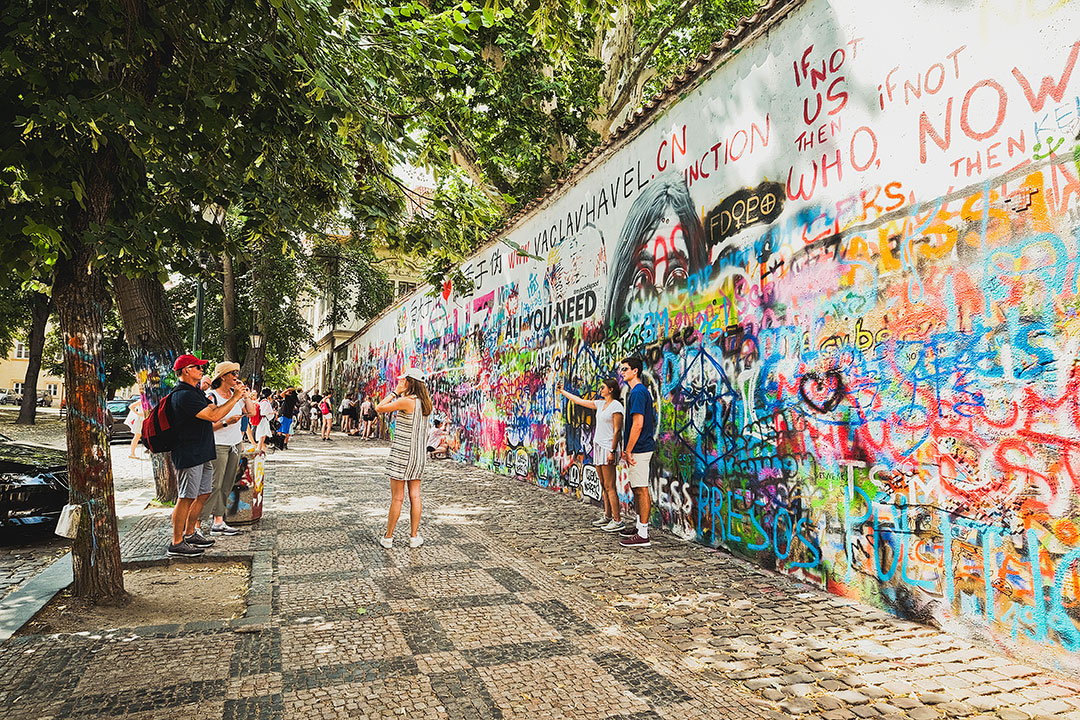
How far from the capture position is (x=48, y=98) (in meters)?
3.60

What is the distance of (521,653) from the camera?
12.3ft

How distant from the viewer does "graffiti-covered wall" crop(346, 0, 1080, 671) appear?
3.62m

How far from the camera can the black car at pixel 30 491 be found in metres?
6.36

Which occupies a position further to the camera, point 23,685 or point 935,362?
point 935,362

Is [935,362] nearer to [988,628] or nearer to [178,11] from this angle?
[988,628]

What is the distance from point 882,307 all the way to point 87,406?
17.3ft

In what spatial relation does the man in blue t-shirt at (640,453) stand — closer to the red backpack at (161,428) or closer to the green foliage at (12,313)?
the red backpack at (161,428)

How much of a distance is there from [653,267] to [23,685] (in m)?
6.28

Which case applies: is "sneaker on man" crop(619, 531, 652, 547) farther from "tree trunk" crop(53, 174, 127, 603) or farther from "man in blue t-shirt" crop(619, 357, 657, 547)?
"tree trunk" crop(53, 174, 127, 603)

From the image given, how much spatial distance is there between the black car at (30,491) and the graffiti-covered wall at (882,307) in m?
5.98

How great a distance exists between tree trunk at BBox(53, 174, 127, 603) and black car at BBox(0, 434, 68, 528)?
2.58 m

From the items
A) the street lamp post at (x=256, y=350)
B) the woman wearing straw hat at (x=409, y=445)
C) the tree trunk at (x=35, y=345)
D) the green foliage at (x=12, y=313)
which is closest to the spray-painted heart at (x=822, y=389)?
the woman wearing straw hat at (x=409, y=445)

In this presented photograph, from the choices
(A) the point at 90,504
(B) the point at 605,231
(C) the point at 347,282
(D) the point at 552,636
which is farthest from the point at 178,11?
(C) the point at 347,282

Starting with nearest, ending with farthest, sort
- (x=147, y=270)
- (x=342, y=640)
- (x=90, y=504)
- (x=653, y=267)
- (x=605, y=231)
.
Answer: (x=342, y=640) → (x=147, y=270) → (x=90, y=504) → (x=653, y=267) → (x=605, y=231)
